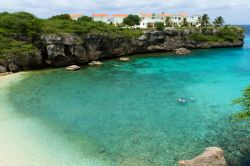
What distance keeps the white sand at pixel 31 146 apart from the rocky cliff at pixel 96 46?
30.2 meters

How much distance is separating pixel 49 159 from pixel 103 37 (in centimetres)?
5255

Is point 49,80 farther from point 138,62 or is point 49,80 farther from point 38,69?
point 138,62

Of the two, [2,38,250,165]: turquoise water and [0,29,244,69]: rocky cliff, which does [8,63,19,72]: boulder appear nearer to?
[0,29,244,69]: rocky cliff

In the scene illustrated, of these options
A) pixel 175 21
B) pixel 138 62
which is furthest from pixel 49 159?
pixel 175 21

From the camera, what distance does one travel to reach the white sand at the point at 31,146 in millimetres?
22308

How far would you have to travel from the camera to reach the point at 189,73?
5781cm

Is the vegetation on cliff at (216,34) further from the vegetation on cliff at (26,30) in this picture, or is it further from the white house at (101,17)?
the white house at (101,17)

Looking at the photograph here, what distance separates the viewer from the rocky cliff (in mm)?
61781

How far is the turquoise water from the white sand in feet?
3.07

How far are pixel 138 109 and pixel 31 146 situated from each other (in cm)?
1428

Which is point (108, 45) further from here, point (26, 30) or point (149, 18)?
point (149, 18)

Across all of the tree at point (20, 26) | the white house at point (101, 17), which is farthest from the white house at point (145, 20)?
the tree at point (20, 26)

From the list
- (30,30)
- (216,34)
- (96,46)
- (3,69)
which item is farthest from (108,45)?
(216,34)

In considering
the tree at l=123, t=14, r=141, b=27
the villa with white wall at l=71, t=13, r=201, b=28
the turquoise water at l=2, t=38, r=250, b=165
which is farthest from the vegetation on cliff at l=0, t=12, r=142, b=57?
the villa with white wall at l=71, t=13, r=201, b=28
